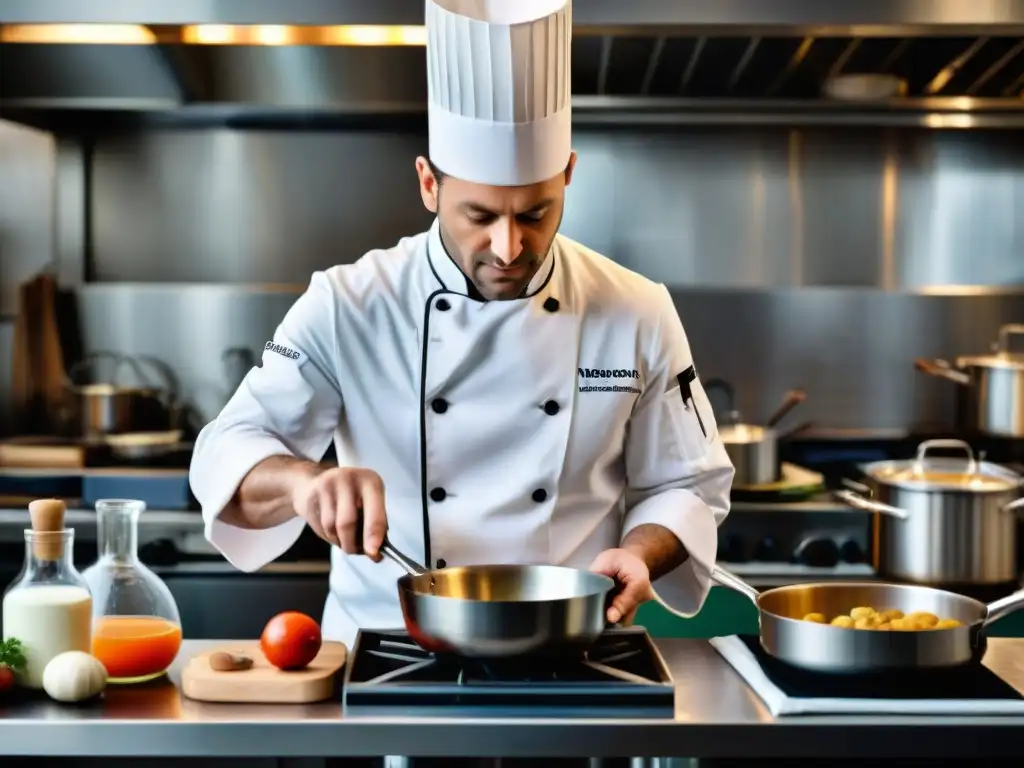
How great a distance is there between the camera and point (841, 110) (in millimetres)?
4078

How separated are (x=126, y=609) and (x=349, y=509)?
0.35m

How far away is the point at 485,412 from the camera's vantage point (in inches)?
90.3

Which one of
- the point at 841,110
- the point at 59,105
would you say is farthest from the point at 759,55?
the point at 59,105

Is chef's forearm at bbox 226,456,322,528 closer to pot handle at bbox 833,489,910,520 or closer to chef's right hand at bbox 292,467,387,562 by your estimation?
chef's right hand at bbox 292,467,387,562

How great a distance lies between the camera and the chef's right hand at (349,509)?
64.7 inches

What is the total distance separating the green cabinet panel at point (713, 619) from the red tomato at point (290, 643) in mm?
1739

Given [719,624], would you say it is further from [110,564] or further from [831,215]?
[110,564]

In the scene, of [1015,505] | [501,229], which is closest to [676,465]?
[501,229]

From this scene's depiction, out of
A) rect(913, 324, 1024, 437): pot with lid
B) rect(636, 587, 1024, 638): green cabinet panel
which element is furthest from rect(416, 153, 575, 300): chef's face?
rect(913, 324, 1024, 437): pot with lid

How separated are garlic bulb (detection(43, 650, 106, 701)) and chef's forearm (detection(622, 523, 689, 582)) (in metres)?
0.82

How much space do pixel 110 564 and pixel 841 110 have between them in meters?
3.01

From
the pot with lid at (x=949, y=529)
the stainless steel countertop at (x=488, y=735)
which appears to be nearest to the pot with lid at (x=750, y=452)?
the pot with lid at (x=949, y=529)

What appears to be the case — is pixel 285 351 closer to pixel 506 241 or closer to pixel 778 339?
pixel 506 241

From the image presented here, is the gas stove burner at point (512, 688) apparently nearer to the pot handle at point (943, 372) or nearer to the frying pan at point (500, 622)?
the frying pan at point (500, 622)
